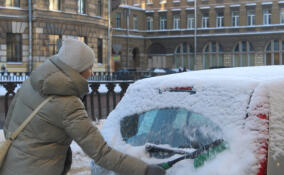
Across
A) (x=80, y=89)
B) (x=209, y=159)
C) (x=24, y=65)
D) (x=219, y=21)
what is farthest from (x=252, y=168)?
(x=219, y=21)

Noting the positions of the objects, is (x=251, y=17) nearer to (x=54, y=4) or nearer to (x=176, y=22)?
(x=176, y=22)

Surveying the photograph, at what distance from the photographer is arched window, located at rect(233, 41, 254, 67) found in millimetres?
45781

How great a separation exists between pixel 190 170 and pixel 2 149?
3.99ft

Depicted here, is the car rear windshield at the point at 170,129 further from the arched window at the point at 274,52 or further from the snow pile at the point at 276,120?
the arched window at the point at 274,52

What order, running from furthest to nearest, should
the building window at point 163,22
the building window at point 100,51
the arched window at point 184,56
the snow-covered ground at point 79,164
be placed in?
1. the building window at point 163,22
2. the arched window at point 184,56
3. the building window at point 100,51
4. the snow-covered ground at point 79,164

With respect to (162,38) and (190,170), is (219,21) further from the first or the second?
(190,170)

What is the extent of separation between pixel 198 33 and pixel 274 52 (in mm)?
9128

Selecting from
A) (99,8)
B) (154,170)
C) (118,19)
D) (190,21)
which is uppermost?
(118,19)

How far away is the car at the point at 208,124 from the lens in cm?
237

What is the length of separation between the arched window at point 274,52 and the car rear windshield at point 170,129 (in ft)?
145

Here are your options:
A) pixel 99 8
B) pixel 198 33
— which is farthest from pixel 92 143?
pixel 198 33

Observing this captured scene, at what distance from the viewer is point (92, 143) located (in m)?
2.40

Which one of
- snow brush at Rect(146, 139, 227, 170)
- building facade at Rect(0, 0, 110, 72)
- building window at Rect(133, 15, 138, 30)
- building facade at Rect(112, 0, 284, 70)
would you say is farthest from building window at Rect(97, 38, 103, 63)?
snow brush at Rect(146, 139, 227, 170)

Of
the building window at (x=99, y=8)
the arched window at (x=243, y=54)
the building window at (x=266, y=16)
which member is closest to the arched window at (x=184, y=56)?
the arched window at (x=243, y=54)
